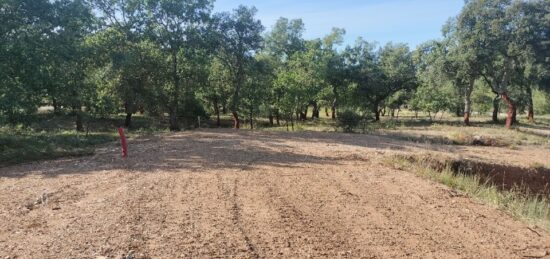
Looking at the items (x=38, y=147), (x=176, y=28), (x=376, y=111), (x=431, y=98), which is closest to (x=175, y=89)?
(x=176, y=28)

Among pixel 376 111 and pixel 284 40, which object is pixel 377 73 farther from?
pixel 284 40

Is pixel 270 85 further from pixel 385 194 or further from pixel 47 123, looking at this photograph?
pixel 385 194

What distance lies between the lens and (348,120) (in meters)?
25.0

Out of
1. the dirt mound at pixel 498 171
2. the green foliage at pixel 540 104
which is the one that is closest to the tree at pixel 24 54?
the dirt mound at pixel 498 171

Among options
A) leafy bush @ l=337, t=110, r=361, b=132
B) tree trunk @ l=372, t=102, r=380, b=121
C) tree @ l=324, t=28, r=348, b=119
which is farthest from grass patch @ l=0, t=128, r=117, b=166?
tree trunk @ l=372, t=102, r=380, b=121

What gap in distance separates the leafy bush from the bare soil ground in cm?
1485

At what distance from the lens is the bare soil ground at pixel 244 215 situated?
510 centimetres

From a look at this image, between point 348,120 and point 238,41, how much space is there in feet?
30.2

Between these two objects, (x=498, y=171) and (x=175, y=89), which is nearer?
(x=498, y=171)

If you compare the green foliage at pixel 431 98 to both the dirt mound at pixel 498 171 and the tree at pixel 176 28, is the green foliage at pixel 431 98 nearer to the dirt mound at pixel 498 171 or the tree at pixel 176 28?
the tree at pixel 176 28

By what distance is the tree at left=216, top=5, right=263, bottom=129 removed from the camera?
27328mm

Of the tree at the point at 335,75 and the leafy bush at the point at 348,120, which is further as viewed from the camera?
the tree at the point at 335,75

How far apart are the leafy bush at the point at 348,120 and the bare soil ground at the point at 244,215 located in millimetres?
14851

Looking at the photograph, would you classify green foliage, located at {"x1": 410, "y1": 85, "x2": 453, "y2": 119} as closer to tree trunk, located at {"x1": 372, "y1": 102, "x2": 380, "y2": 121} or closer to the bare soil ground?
tree trunk, located at {"x1": 372, "y1": 102, "x2": 380, "y2": 121}
